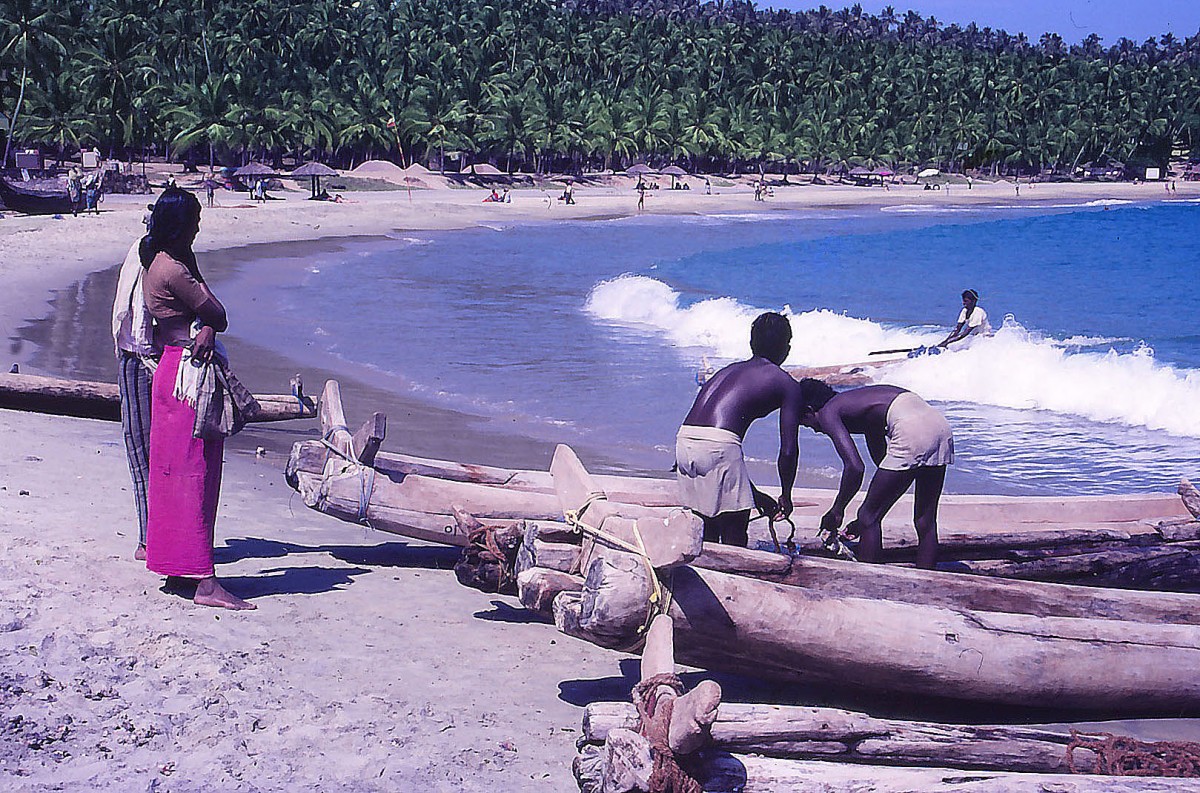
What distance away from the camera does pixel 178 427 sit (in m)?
5.20

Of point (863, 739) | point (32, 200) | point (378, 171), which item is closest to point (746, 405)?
point (863, 739)

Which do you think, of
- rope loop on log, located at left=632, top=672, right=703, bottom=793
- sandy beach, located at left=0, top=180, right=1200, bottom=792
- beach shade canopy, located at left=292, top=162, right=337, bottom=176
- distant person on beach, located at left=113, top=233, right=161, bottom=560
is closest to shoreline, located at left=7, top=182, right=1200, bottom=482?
beach shade canopy, located at left=292, top=162, right=337, bottom=176

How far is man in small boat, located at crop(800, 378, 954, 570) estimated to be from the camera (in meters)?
5.77

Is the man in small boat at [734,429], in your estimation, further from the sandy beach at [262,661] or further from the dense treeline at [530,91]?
the dense treeline at [530,91]

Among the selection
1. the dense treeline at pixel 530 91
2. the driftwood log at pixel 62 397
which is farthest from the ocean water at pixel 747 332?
the dense treeline at pixel 530 91

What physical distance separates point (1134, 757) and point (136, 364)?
4.54m

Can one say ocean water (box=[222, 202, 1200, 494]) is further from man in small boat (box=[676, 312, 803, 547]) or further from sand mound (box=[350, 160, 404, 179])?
sand mound (box=[350, 160, 404, 179])

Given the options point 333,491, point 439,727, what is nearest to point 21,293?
point 333,491

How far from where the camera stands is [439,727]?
4.40 metres

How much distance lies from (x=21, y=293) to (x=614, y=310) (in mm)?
10065

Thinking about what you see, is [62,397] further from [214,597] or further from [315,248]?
[315,248]

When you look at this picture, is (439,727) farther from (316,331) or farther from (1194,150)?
(1194,150)

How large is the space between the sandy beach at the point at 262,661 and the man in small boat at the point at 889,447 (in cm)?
121

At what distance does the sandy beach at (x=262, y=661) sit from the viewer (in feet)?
13.1
